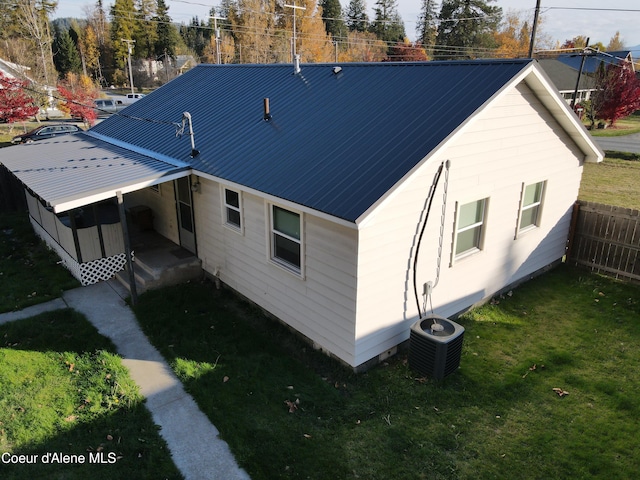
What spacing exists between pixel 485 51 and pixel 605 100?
3134cm

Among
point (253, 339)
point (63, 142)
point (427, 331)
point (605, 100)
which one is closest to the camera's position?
point (427, 331)

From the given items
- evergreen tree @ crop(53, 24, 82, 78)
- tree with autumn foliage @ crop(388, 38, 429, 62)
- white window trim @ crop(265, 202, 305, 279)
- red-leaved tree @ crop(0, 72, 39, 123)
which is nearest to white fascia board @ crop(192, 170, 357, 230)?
white window trim @ crop(265, 202, 305, 279)

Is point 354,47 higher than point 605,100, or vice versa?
point 354,47

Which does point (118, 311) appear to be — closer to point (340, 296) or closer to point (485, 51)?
point (340, 296)

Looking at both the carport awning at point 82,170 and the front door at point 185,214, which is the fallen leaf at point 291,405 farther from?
the front door at point 185,214

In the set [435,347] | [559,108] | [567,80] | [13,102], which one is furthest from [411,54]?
[435,347]

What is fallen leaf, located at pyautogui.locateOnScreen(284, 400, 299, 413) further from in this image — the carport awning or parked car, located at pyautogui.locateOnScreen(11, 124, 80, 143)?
parked car, located at pyautogui.locateOnScreen(11, 124, 80, 143)

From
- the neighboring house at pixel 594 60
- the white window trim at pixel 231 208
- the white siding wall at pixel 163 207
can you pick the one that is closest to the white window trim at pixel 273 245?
the white window trim at pixel 231 208

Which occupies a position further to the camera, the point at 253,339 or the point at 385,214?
the point at 253,339

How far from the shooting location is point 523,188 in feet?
32.9

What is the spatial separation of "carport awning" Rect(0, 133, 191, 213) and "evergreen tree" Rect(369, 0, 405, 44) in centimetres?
7594

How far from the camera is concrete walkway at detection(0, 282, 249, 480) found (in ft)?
20.5

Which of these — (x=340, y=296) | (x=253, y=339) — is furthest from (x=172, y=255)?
(x=340, y=296)

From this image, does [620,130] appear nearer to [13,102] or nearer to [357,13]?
[13,102]
